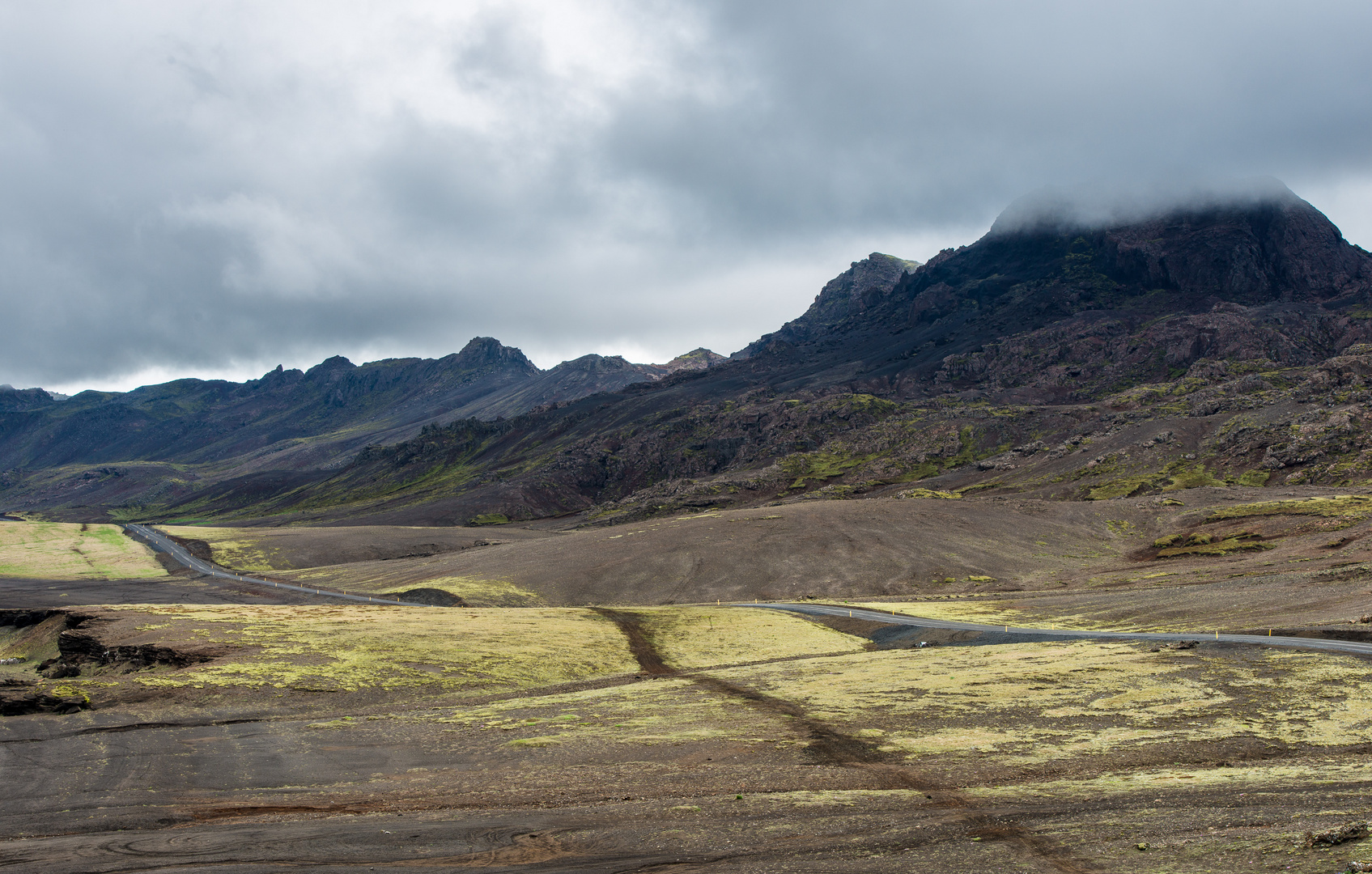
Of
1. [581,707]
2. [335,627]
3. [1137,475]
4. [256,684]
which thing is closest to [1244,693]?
[581,707]

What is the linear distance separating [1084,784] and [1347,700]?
18.7 metres

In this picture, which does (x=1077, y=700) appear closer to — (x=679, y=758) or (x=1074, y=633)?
(x=679, y=758)

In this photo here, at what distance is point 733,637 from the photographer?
74750 millimetres

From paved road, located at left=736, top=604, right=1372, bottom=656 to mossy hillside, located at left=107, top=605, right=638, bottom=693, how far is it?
2686cm

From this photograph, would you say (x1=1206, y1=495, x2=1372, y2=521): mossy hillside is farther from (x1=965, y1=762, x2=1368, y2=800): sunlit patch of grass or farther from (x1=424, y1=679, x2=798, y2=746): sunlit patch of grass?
(x1=424, y1=679, x2=798, y2=746): sunlit patch of grass

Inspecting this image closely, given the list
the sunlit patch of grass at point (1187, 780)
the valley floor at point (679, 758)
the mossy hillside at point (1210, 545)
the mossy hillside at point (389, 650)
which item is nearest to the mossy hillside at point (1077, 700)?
the valley floor at point (679, 758)

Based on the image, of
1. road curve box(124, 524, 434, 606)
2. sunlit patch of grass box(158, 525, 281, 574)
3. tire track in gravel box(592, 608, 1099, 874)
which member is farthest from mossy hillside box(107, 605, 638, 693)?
sunlit patch of grass box(158, 525, 281, 574)

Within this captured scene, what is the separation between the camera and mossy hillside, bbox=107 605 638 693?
172 ft

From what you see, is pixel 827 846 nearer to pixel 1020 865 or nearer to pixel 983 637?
pixel 1020 865

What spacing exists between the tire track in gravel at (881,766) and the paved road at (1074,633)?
91.2ft

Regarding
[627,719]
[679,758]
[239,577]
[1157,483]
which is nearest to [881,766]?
[679,758]

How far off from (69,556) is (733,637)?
157 metres

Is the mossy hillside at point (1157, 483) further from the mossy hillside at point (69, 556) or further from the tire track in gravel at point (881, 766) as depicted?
the mossy hillside at point (69, 556)

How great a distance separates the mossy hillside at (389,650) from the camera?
52.3 m
